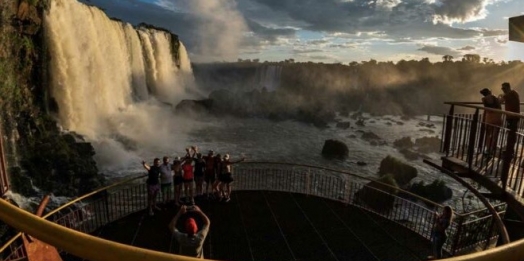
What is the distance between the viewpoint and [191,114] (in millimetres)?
55250

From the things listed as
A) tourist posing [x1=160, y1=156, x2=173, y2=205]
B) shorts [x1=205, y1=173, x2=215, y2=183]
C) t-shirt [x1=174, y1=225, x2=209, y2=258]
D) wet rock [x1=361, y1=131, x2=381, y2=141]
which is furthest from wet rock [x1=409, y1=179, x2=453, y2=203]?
t-shirt [x1=174, y1=225, x2=209, y2=258]

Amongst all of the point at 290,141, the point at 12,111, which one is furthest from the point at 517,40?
the point at 290,141

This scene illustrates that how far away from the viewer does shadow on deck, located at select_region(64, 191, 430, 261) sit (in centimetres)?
966

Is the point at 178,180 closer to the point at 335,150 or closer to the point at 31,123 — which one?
the point at 31,123

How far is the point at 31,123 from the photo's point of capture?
25531mm

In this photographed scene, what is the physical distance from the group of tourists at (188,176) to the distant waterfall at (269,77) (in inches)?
3038

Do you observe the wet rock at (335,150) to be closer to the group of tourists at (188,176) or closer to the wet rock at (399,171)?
the wet rock at (399,171)

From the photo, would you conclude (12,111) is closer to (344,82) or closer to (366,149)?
(366,149)

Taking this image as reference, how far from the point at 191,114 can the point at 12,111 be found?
31377 mm

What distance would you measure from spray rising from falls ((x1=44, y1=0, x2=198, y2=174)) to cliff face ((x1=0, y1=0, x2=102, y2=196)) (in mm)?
1120

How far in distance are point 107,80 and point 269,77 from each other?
5893cm

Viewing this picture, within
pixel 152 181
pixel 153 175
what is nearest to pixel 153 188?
pixel 152 181

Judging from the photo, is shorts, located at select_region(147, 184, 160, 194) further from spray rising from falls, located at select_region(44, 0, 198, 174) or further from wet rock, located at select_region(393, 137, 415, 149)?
wet rock, located at select_region(393, 137, 415, 149)

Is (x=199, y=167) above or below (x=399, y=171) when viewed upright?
above
